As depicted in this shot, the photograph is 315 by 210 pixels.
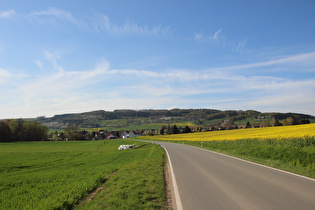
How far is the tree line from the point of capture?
8012cm

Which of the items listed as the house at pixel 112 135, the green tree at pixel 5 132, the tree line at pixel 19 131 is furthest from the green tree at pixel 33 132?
the house at pixel 112 135

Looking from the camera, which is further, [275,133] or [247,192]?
[275,133]

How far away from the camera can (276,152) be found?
15469 mm

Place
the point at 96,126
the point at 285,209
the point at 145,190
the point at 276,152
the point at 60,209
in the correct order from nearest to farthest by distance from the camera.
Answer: the point at 285,209
the point at 60,209
the point at 145,190
the point at 276,152
the point at 96,126

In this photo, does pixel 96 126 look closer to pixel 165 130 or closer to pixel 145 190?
pixel 165 130

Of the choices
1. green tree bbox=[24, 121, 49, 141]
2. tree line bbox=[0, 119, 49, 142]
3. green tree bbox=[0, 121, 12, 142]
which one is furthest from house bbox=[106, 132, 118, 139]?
green tree bbox=[0, 121, 12, 142]

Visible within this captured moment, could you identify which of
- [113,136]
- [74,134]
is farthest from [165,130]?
[74,134]

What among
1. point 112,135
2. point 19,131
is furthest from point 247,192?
point 112,135

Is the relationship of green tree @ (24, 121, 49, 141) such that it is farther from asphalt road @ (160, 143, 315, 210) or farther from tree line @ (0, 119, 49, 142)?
asphalt road @ (160, 143, 315, 210)

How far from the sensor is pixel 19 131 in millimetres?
86312

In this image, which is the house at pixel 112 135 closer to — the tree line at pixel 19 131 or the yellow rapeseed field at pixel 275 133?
the tree line at pixel 19 131

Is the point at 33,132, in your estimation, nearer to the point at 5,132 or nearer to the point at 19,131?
the point at 19,131

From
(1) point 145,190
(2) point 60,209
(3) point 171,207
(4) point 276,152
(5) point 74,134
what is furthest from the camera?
(5) point 74,134

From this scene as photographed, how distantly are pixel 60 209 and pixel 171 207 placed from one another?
3.47m
